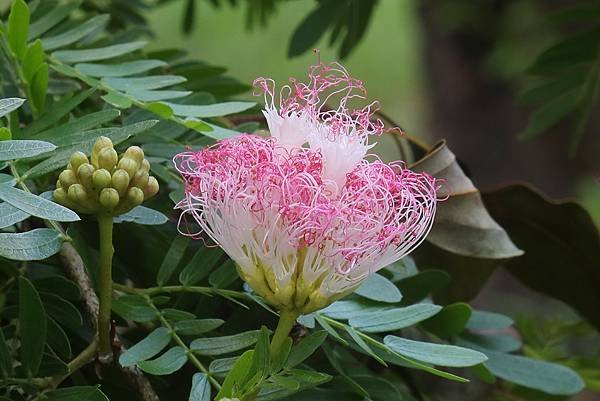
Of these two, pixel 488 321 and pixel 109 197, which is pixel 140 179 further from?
pixel 488 321

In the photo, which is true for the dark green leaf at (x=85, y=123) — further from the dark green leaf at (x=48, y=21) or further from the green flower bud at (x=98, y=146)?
the dark green leaf at (x=48, y=21)

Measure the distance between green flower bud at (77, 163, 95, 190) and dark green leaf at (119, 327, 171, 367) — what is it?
10 centimetres

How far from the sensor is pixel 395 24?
16.3 feet

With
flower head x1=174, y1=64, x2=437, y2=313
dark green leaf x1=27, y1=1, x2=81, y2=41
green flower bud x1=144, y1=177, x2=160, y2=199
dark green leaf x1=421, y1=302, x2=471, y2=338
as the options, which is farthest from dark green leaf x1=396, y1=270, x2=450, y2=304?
dark green leaf x1=27, y1=1, x2=81, y2=41

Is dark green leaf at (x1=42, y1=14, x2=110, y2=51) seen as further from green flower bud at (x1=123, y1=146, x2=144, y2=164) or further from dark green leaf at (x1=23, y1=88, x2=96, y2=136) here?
green flower bud at (x1=123, y1=146, x2=144, y2=164)

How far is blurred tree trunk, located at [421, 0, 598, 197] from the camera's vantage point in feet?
A: 8.99

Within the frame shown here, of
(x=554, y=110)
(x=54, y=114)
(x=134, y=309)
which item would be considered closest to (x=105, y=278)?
(x=134, y=309)

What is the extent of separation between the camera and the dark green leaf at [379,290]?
652 mm

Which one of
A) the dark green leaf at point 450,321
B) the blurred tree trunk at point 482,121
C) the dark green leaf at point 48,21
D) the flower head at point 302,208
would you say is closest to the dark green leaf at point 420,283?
the dark green leaf at point 450,321

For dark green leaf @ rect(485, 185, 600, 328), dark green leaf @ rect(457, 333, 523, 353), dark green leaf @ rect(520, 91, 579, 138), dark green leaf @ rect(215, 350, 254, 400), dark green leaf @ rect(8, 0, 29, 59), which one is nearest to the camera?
dark green leaf @ rect(215, 350, 254, 400)

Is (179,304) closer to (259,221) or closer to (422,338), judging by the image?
(259,221)

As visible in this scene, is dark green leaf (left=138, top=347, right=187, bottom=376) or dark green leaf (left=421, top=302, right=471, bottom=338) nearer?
dark green leaf (left=138, top=347, right=187, bottom=376)

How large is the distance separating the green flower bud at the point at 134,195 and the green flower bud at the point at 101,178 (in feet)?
0.04

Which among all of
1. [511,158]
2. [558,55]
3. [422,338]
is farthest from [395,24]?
[422,338]
